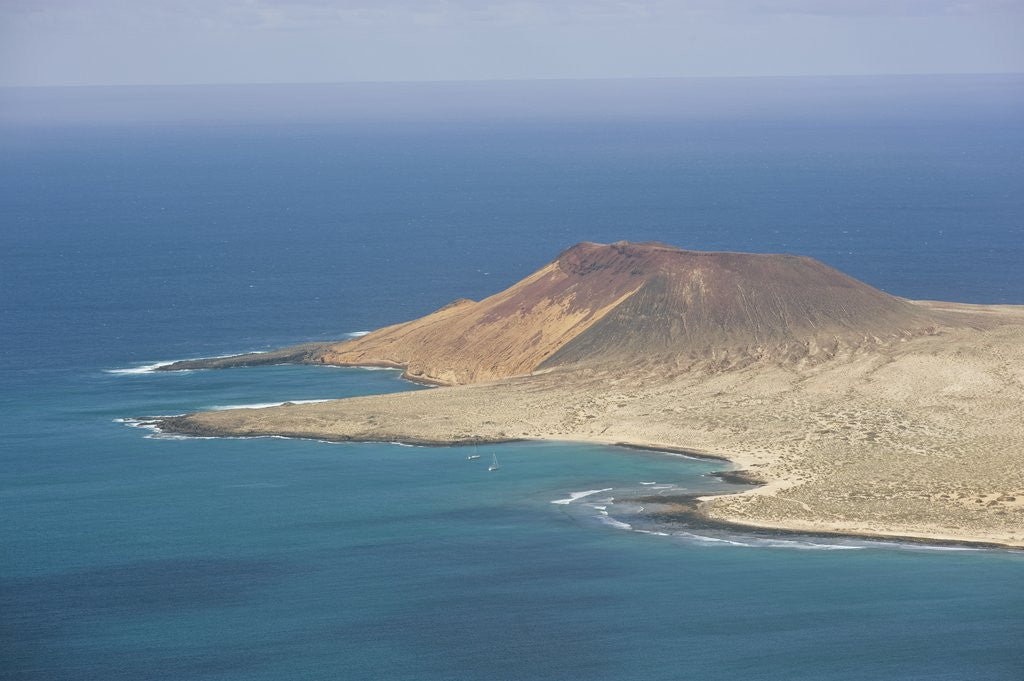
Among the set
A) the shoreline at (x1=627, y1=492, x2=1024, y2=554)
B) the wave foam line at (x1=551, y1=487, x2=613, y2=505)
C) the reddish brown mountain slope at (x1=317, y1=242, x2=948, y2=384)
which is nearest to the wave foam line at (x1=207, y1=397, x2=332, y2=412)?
the reddish brown mountain slope at (x1=317, y1=242, x2=948, y2=384)

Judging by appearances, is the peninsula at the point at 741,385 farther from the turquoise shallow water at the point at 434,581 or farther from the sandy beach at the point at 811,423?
the turquoise shallow water at the point at 434,581

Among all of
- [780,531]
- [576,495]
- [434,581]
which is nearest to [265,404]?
[576,495]

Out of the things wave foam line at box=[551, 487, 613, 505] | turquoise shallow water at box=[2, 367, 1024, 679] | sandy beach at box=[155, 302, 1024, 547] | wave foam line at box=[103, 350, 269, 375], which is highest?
wave foam line at box=[103, 350, 269, 375]

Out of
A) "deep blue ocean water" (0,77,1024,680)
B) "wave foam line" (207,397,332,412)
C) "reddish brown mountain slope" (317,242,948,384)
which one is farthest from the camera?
"reddish brown mountain slope" (317,242,948,384)

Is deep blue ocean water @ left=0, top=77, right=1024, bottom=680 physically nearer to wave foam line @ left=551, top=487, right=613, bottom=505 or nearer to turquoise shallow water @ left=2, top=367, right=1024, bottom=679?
turquoise shallow water @ left=2, top=367, right=1024, bottom=679

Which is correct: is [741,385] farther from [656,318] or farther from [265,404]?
[265,404]

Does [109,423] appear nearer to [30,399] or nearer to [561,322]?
[30,399]
